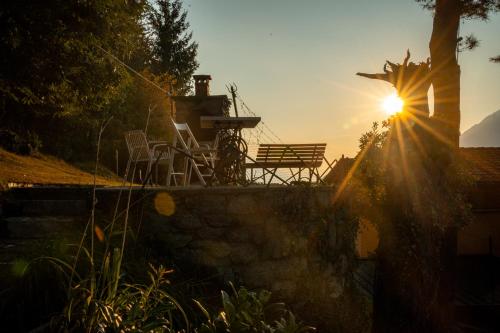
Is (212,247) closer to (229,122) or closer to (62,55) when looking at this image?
(229,122)

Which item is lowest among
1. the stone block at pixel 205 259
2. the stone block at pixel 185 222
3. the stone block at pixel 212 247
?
the stone block at pixel 205 259

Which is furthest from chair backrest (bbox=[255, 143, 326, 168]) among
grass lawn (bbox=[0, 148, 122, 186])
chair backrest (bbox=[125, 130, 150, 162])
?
grass lawn (bbox=[0, 148, 122, 186])

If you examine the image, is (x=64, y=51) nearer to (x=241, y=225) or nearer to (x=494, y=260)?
(x=241, y=225)

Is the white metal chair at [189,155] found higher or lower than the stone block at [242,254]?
higher

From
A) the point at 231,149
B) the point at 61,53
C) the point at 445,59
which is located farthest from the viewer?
the point at 61,53

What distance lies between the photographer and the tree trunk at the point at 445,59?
22.5 ft

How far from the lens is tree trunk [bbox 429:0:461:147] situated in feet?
22.5

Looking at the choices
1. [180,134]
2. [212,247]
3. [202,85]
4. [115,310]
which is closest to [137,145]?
[180,134]

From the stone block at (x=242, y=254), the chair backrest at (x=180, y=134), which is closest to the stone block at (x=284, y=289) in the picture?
the stone block at (x=242, y=254)

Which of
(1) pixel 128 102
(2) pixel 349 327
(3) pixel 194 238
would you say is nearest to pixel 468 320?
(2) pixel 349 327

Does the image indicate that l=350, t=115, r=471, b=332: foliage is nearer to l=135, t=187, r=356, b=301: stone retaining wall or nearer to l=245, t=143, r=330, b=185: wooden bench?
l=135, t=187, r=356, b=301: stone retaining wall

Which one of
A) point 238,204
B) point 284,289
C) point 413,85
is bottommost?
point 284,289

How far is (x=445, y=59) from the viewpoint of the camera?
6.88m

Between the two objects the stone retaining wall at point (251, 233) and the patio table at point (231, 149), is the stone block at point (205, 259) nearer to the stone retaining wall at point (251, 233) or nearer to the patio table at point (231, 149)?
the stone retaining wall at point (251, 233)
